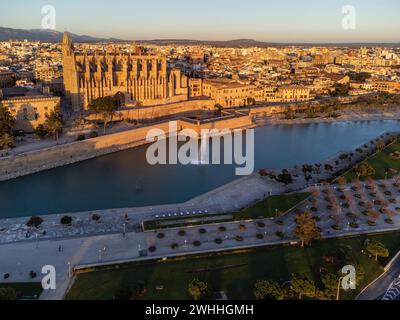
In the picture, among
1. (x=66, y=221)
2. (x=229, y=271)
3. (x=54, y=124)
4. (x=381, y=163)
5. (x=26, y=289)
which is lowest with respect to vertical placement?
(x=26, y=289)

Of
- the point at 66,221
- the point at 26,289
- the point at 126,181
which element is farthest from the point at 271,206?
the point at 26,289

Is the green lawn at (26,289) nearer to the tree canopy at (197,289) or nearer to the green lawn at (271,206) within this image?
the tree canopy at (197,289)

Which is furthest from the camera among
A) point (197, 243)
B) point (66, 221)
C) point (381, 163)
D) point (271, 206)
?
point (381, 163)

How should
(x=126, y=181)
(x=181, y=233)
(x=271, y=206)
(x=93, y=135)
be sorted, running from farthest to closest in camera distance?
(x=93, y=135) → (x=126, y=181) → (x=271, y=206) → (x=181, y=233)

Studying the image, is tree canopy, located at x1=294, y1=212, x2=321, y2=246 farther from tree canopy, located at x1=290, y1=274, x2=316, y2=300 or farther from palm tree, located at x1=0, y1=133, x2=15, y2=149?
palm tree, located at x1=0, y1=133, x2=15, y2=149

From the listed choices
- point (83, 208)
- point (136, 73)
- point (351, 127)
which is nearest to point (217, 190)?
point (83, 208)

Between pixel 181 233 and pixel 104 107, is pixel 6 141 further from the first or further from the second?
pixel 181 233

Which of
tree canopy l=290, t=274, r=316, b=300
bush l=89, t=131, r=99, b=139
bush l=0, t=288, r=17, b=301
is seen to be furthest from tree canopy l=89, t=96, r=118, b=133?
tree canopy l=290, t=274, r=316, b=300
